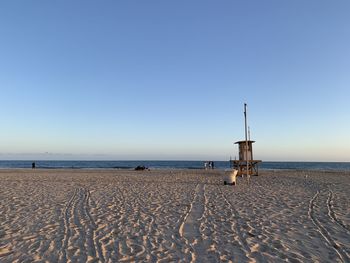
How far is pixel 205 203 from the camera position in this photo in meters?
11.5

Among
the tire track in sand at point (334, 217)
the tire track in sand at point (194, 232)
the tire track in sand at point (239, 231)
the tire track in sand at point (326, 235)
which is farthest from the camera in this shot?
the tire track in sand at point (334, 217)

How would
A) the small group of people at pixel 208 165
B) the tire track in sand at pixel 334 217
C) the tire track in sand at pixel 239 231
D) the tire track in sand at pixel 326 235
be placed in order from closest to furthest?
the tire track in sand at pixel 326 235 < the tire track in sand at pixel 239 231 < the tire track in sand at pixel 334 217 < the small group of people at pixel 208 165

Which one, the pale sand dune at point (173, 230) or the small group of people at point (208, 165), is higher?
the small group of people at point (208, 165)

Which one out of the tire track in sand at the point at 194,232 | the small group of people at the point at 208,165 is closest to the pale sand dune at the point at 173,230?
the tire track in sand at the point at 194,232

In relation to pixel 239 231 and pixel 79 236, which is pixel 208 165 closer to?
pixel 239 231

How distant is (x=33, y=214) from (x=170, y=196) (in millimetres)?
5705

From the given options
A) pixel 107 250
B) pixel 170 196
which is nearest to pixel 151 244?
pixel 107 250

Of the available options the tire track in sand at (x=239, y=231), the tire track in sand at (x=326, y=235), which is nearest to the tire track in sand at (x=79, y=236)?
the tire track in sand at (x=239, y=231)

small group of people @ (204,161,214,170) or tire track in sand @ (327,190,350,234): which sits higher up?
small group of people @ (204,161,214,170)

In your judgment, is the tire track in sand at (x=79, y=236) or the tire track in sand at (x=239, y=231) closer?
the tire track in sand at (x=79, y=236)

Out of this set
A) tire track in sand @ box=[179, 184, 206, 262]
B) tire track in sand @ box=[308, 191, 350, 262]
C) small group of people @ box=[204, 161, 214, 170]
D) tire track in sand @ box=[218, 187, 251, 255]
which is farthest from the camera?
small group of people @ box=[204, 161, 214, 170]

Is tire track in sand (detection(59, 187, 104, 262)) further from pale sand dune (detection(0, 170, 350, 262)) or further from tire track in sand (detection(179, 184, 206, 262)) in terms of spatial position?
tire track in sand (detection(179, 184, 206, 262))

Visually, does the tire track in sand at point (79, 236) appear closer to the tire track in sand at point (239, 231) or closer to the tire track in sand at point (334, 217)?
the tire track in sand at point (239, 231)

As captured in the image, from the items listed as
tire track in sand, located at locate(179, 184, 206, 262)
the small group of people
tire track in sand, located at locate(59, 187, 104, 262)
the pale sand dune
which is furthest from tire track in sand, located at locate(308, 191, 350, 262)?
the small group of people
